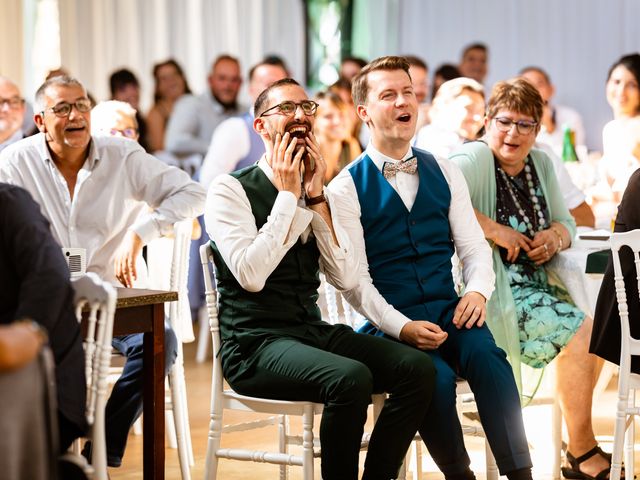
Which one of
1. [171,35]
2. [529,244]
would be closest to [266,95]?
[529,244]

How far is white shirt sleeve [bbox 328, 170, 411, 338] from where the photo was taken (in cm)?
312

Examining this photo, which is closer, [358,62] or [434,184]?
[434,184]

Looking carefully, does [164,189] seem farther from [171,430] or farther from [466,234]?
[466,234]

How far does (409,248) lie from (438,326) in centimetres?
28

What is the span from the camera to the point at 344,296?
3234mm

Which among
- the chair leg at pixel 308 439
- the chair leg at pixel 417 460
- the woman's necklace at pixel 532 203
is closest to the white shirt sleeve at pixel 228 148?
the woman's necklace at pixel 532 203

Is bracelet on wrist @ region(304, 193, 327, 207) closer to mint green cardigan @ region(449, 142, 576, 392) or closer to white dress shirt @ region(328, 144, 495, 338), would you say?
white dress shirt @ region(328, 144, 495, 338)

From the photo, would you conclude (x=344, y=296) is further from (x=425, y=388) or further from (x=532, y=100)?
(x=532, y=100)

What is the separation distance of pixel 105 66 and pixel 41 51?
2.08 feet

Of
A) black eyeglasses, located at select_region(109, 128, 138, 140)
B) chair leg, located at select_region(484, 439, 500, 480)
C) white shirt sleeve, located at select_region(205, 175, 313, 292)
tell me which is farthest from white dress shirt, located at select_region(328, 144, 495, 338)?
black eyeglasses, located at select_region(109, 128, 138, 140)

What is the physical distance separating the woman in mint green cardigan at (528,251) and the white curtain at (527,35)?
487cm

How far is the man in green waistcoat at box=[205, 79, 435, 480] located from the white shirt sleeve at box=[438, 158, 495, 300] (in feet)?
1.29

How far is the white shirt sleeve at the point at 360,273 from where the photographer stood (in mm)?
3119

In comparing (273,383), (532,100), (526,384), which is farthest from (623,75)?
(273,383)
